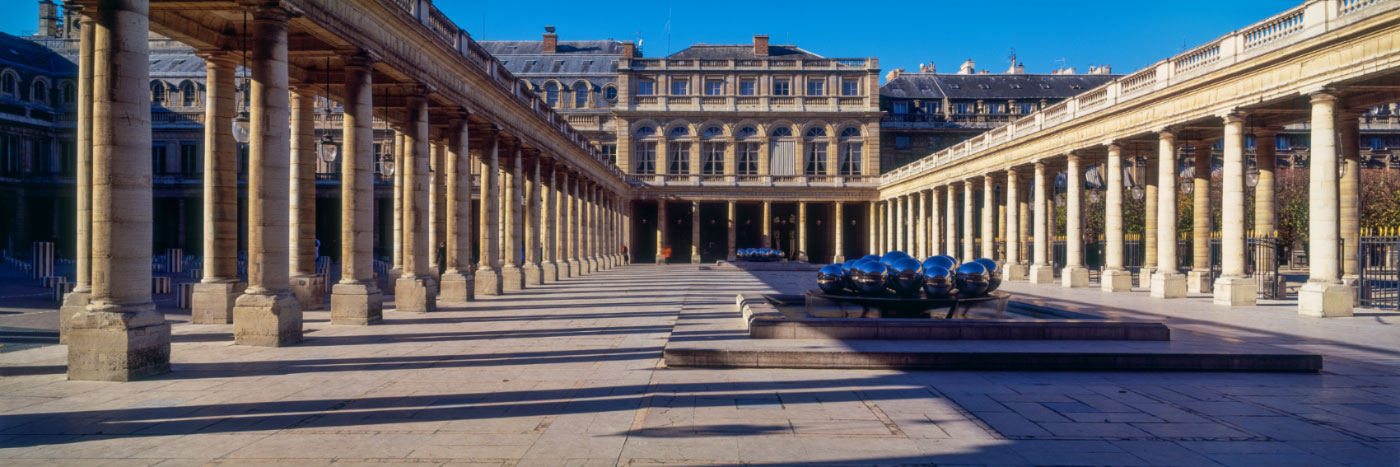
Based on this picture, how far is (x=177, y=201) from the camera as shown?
204 feet

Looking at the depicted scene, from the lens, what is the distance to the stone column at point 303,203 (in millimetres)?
18078

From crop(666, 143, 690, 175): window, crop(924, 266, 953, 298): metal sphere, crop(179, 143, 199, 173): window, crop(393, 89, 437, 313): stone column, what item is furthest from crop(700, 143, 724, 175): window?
crop(924, 266, 953, 298): metal sphere

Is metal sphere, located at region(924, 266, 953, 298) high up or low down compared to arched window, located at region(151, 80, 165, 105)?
down

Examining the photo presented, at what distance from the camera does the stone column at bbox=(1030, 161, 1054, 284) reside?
34062mm

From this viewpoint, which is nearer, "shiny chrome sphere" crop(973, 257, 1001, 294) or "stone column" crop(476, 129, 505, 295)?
"shiny chrome sphere" crop(973, 257, 1001, 294)

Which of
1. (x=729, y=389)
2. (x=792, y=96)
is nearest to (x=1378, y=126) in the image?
(x=792, y=96)

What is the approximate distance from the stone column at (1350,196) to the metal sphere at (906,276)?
15418mm

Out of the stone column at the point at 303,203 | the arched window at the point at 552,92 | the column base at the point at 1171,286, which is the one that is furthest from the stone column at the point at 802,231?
the stone column at the point at 303,203

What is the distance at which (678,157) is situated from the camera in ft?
215

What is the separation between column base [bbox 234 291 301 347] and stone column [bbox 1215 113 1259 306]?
74.9ft

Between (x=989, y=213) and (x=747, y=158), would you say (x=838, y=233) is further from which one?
(x=989, y=213)

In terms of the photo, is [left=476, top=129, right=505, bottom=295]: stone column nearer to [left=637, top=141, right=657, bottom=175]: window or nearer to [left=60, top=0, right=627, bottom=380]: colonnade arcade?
[left=60, top=0, right=627, bottom=380]: colonnade arcade

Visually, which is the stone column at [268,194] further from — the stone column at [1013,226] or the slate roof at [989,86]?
the slate roof at [989,86]

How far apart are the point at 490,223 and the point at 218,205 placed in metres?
10.3
